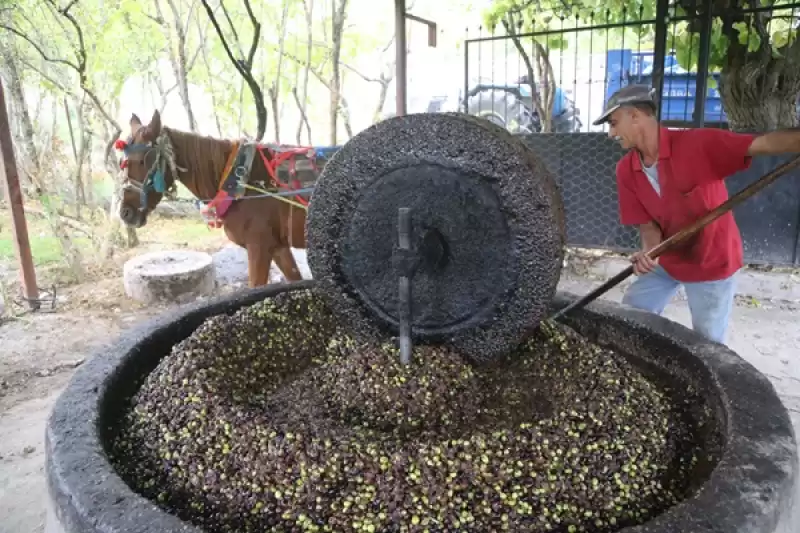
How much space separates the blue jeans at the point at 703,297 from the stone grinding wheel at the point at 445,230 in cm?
113

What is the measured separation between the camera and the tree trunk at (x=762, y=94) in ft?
20.5

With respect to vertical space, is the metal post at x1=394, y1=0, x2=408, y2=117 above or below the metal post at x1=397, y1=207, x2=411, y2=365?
above

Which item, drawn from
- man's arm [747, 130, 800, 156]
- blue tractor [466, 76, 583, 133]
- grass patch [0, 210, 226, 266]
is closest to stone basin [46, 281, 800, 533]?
man's arm [747, 130, 800, 156]

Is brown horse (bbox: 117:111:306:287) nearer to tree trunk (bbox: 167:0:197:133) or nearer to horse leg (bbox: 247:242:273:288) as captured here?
horse leg (bbox: 247:242:273:288)

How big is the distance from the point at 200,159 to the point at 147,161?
39cm

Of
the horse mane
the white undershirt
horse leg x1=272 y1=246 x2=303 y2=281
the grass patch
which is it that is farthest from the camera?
the grass patch

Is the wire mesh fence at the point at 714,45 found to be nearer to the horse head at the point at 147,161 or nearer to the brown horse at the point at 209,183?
the brown horse at the point at 209,183

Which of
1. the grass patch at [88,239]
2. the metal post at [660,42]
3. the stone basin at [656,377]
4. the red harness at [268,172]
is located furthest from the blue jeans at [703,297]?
the grass patch at [88,239]

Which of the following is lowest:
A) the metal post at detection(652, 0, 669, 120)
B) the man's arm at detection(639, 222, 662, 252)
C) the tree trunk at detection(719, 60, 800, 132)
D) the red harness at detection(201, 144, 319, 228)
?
the man's arm at detection(639, 222, 662, 252)

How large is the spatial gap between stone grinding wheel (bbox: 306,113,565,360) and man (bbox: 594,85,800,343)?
947mm

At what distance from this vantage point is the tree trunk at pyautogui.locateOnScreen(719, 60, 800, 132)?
626 cm

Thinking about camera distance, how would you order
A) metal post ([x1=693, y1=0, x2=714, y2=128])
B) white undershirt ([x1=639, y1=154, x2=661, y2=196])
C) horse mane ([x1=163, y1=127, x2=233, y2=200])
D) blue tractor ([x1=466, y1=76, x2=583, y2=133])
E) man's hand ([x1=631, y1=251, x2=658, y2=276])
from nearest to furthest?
man's hand ([x1=631, y1=251, x2=658, y2=276]), white undershirt ([x1=639, y1=154, x2=661, y2=196]), horse mane ([x1=163, y1=127, x2=233, y2=200]), metal post ([x1=693, y1=0, x2=714, y2=128]), blue tractor ([x1=466, y1=76, x2=583, y2=133])

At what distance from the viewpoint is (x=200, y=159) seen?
16.5 feet

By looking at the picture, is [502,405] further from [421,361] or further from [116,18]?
[116,18]
